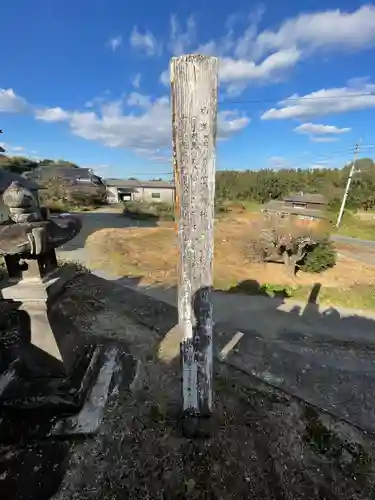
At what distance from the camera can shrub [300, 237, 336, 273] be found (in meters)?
13.0

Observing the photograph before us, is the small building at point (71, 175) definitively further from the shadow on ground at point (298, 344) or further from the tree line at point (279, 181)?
the shadow on ground at point (298, 344)

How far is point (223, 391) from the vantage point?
3.07 metres

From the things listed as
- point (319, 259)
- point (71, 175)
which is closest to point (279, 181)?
point (71, 175)

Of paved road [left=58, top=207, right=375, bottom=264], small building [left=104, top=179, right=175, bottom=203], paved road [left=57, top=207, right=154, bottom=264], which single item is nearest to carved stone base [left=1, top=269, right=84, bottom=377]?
paved road [left=58, top=207, right=375, bottom=264]

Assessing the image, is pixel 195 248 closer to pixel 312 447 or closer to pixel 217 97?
pixel 217 97

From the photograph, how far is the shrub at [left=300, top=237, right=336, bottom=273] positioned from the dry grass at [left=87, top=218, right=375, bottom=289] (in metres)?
0.34

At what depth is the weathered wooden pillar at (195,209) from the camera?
171 centimetres

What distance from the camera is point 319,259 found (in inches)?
512

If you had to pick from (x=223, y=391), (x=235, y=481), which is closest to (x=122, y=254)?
(x=223, y=391)

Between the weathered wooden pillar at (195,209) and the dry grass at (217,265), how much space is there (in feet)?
24.9

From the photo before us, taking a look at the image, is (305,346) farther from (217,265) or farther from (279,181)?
(279,181)

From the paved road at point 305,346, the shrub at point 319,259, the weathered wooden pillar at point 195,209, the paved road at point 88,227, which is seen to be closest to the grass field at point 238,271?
the shrub at point 319,259

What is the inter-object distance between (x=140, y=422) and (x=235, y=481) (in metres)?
0.97

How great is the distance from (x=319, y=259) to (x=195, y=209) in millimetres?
12691
